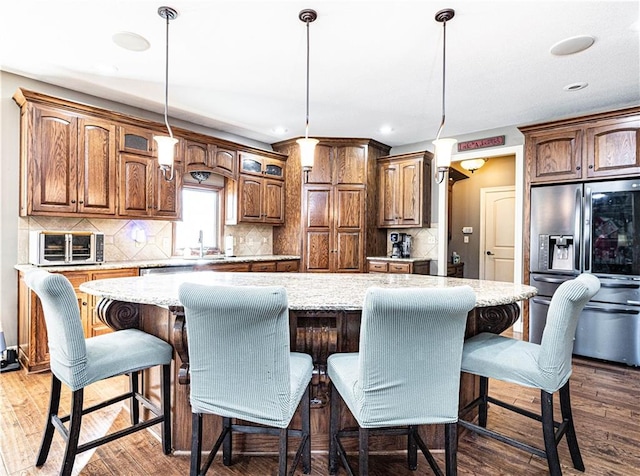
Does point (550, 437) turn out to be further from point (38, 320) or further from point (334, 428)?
point (38, 320)

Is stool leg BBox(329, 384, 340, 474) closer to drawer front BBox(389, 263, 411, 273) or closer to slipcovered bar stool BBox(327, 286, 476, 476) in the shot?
slipcovered bar stool BBox(327, 286, 476, 476)

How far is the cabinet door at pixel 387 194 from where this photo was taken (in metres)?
5.18

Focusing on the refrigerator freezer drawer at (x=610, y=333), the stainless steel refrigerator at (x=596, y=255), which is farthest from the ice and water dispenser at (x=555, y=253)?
the refrigerator freezer drawer at (x=610, y=333)

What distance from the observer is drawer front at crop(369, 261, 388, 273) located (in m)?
4.92

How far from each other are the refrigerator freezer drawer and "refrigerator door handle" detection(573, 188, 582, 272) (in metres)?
0.38

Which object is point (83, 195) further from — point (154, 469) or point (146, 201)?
point (154, 469)

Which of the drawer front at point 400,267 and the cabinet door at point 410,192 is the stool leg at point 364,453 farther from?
the cabinet door at point 410,192

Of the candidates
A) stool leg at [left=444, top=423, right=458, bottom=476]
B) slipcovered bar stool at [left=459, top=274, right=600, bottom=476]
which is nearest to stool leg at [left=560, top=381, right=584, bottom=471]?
slipcovered bar stool at [left=459, top=274, right=600, bottom=476]

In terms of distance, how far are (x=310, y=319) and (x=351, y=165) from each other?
3661 millimetres

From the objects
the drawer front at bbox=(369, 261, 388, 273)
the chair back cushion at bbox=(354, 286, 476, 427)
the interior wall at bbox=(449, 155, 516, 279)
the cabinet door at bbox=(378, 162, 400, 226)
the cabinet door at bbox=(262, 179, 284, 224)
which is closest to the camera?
the chair back cushion at bbox=(354, 286, 476, 427)

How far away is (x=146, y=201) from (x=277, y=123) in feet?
5.92

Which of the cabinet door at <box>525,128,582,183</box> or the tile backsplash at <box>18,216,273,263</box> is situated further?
the cabinet door at <box>525,128,582,183</box>

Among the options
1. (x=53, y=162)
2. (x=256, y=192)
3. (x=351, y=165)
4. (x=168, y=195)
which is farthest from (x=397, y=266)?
(x=53, y=162)

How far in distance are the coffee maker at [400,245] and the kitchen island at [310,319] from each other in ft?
10.1
